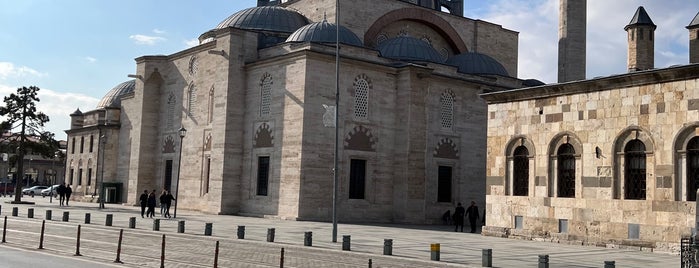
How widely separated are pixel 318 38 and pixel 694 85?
19.3 meters

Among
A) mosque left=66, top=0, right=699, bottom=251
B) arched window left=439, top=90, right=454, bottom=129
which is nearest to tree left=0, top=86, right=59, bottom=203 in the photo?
mosque left=66, top=0, right=699, bottom=251

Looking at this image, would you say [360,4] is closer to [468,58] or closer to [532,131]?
[468,58]

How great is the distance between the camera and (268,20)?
133ft

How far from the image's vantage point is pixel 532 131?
25031mm

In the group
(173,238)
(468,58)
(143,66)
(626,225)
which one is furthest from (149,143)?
(626,225)

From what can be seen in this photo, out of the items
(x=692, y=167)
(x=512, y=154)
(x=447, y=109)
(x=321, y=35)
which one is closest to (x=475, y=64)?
(x=447, y=109)

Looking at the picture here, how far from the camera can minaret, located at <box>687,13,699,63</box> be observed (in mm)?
28375

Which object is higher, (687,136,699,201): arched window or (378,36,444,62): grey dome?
(378,36,444,62): grey dome

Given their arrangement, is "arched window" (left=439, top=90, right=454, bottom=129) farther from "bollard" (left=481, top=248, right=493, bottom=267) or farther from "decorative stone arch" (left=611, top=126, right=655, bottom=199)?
"bollard" (left=481, top=248, right=493, bottom=267)

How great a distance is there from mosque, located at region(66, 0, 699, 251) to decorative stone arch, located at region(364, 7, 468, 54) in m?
0.10

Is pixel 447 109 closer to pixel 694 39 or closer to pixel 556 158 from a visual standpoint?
pixel 694 39

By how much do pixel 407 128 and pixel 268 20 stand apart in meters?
10.9

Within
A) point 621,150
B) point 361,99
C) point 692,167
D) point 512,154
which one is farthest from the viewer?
point 361,99

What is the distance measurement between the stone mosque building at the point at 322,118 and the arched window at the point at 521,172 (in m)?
10.1
